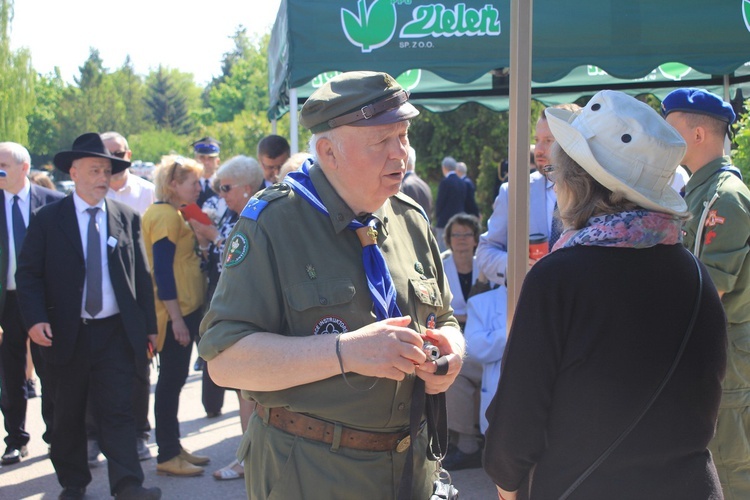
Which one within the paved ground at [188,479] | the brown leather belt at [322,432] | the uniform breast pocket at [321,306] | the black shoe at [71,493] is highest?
the uniform breast pocket at [321,306]

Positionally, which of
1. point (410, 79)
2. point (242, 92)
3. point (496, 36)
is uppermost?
point (242, 92)

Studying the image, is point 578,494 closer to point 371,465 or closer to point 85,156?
point 371,465

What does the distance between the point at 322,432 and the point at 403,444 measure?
0.27m

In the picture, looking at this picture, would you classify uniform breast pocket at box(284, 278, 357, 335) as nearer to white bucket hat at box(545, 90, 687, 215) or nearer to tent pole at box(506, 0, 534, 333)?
tent pole at box(506, 0, 534, 333)

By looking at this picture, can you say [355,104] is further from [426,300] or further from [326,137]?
[426,300]

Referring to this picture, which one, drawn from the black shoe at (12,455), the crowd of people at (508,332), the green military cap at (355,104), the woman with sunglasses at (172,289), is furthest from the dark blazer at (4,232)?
the green military cap at (355,104)

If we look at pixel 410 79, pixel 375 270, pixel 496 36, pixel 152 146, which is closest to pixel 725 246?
pixel 375 270

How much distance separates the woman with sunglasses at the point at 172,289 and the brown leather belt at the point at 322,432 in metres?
3.24

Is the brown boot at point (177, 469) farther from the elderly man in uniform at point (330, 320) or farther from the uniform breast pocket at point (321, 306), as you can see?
the uniform breast pocket at point (321, 306)

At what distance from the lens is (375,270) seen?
7.32 feet

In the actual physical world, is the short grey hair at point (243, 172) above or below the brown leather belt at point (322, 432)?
above

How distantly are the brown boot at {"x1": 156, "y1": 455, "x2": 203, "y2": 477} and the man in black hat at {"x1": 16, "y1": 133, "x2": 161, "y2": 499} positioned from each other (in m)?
0.59

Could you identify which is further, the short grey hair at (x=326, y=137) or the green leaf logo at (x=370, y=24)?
the green leaf logo at (x=370, y=24)

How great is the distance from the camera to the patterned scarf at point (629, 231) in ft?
6.24
